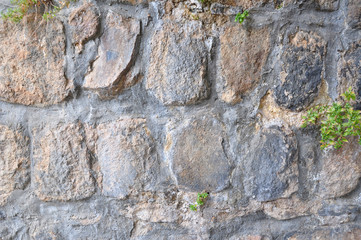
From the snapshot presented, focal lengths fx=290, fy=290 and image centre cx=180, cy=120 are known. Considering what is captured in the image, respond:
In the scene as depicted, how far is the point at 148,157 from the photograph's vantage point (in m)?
1.26

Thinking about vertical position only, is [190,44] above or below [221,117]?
above

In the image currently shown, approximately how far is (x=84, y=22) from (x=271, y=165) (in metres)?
0.98

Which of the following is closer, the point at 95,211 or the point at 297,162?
the point at 297,162

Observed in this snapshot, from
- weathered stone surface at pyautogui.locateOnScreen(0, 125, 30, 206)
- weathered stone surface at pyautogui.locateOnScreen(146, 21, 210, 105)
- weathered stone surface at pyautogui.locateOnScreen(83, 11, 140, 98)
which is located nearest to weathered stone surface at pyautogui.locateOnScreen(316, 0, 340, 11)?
weathered stone surface at pyautogui.locateOnScreen(146, 21, 210, 105)

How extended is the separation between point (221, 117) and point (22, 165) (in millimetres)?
917

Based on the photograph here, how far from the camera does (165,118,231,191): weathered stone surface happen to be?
4.03ft

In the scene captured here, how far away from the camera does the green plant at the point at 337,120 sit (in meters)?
1.06

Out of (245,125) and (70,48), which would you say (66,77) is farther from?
(245,125)

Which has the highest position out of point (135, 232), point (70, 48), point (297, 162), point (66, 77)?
point (70, 48)

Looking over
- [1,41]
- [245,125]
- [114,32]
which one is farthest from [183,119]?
[1,41]

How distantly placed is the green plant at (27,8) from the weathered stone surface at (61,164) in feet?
1.52

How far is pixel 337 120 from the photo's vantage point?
3.56 feet

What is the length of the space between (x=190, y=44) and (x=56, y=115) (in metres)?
0.66

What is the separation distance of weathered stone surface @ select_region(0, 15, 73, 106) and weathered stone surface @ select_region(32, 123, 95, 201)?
0.15 meters
